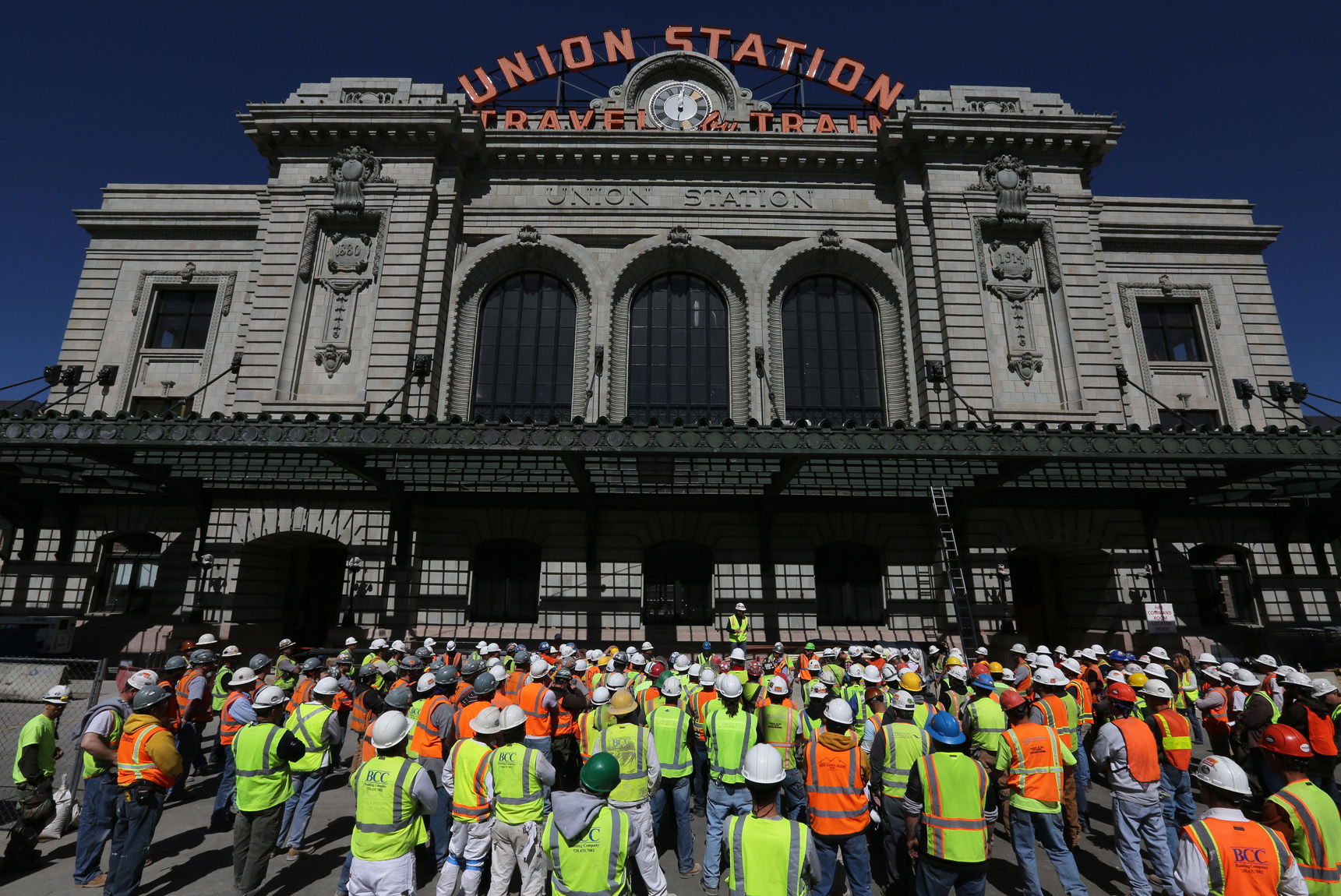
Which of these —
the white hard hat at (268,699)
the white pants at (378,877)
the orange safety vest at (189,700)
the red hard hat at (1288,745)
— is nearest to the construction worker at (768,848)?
the white pants at (378,877)

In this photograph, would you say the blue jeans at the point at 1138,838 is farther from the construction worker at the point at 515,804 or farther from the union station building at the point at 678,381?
the union station building at the point at 678,381

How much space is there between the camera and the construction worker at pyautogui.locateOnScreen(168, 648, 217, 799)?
10.7 meters

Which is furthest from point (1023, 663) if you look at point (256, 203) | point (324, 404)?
point (256, 203)

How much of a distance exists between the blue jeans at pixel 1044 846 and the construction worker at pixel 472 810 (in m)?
5.54

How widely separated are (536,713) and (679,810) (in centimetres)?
230

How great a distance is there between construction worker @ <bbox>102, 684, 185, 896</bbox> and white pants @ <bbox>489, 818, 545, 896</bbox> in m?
3.75

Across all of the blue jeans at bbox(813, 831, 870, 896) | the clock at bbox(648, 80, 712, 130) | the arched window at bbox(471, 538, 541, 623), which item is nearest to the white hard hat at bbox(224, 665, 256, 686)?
the blue jeans at bbox(813, 831, 870, 896)

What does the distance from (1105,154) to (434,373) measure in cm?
2653

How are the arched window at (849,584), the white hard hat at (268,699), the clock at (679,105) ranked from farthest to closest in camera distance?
the clock at (679,105) < the arched window at (849,584) < the white hard hat at (268,699)

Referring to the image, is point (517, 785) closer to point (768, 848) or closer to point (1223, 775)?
point (768, 848)

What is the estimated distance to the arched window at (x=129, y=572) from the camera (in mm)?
22516

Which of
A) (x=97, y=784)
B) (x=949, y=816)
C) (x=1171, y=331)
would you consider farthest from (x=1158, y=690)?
(x=1171, y=331)

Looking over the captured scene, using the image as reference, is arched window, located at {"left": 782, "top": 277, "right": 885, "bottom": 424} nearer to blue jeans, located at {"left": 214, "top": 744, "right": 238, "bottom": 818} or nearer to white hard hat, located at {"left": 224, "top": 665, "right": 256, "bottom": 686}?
white hard hat, located at {"left": 224, "top": 665, "right": 256, "bottom": 686}

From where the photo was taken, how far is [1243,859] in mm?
4309
